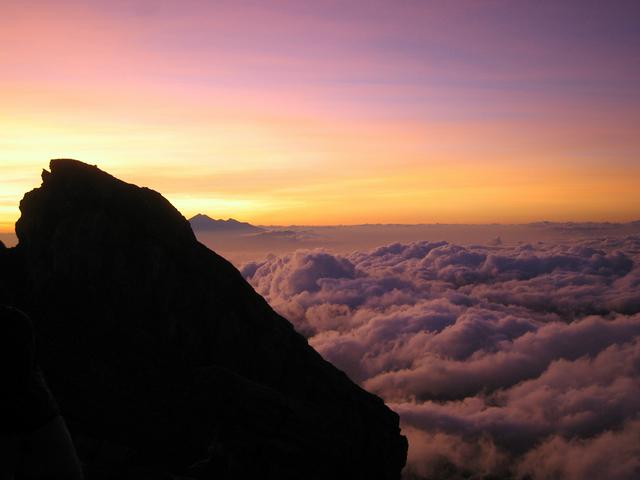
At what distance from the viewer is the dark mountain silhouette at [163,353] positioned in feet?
109

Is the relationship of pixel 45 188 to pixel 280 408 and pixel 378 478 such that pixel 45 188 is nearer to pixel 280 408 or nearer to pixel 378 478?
pixel 280 408

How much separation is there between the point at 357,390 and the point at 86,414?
23.3 metres

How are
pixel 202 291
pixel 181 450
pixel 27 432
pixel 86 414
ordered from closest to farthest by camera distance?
pixel 27 432, pixel 86 414, pixel 181 450, pixel 202 291

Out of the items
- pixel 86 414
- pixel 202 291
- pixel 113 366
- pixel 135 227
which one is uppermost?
pixel 135 227

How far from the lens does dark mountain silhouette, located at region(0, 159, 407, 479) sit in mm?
33219

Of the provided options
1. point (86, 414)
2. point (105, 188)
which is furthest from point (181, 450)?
point (105, 188)

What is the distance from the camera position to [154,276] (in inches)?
1534

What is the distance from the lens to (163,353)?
37.6 meters

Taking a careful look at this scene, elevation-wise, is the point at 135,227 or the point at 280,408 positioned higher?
the point at 135,227

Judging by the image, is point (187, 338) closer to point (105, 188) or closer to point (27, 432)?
point (105, 188)

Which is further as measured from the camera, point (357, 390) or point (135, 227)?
point (357, 390)

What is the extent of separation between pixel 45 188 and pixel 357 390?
104 ft

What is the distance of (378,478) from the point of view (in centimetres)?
4306

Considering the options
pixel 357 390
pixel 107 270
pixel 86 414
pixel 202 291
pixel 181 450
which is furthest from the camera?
pixel 357 390
